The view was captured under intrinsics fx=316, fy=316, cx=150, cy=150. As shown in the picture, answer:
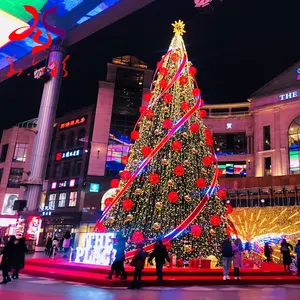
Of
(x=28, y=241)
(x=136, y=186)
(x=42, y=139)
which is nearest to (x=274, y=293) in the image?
(x=136, y=186)

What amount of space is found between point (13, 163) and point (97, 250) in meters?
39.2

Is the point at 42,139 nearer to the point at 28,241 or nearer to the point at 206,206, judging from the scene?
the point at 28,241

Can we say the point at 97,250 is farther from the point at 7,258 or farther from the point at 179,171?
the point at 179,171

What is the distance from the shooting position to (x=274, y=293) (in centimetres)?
798

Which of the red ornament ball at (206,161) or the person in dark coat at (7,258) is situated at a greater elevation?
the red ornament ball at (206,161)

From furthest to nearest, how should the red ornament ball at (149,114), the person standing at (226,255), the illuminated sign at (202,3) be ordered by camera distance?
1. the red ornament ball at (149,114)
2. the person standing at (226,255)
3. the illuminated sign at (202,3)

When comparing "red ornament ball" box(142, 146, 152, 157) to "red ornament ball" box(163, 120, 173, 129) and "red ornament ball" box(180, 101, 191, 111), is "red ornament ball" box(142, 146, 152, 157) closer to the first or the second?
"red ornament ball" box(163, 120, 173, 129)

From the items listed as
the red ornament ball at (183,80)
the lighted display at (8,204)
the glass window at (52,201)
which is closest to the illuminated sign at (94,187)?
the glass window at (52,201)

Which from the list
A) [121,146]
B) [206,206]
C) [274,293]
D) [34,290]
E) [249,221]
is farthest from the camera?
[121,146]

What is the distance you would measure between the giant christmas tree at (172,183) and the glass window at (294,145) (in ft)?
76.8

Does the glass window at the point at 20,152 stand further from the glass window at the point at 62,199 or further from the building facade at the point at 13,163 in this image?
the glass window at the point at 62,199

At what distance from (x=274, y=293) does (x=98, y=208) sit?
99.1 ft

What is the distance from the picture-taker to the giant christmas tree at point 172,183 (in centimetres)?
1064

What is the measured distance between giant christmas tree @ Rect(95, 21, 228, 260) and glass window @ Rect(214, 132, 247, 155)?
2856 cm
